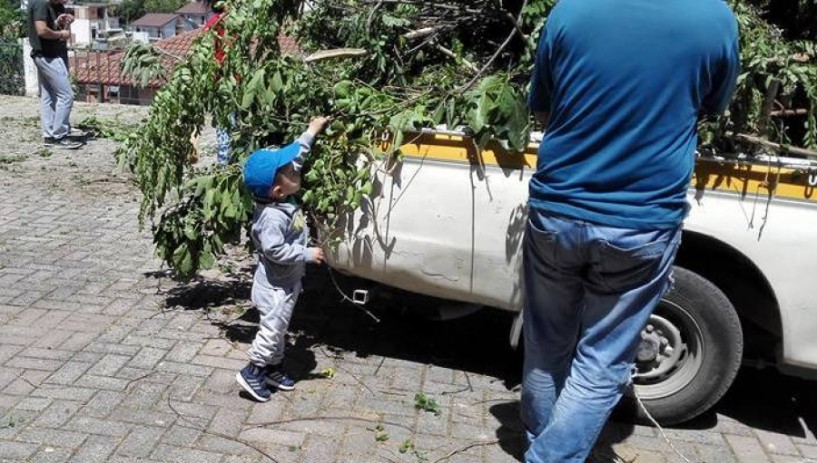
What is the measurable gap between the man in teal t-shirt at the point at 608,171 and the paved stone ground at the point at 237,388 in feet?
2.54

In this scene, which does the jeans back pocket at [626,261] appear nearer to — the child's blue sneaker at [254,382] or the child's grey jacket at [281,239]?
the child's grey jacket at [281,239]

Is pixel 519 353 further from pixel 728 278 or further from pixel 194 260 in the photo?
pixel 194 260

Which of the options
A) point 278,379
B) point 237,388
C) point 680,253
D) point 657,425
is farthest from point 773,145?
Answer: point 237,388

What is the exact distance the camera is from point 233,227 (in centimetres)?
488

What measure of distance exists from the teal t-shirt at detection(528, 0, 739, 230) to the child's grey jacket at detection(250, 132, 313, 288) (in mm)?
1404

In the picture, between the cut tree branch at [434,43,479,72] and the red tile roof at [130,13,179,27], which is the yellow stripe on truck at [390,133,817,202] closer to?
the cut tree branch at [434,43,479,72]

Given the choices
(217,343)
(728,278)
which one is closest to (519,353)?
(728,278)

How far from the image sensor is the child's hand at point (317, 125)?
4.34 metres

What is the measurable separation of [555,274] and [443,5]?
2.05 meters

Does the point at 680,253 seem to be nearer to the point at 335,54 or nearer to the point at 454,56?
the point at 454,56

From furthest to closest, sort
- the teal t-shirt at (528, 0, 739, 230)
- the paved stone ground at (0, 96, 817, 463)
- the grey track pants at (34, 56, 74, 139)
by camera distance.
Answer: the grey track pants at (34, 56, 74, 139)
the paved stone ground at (0, 96, 817, 463)
the teal t-shirt at (528, 0, 739, 230)

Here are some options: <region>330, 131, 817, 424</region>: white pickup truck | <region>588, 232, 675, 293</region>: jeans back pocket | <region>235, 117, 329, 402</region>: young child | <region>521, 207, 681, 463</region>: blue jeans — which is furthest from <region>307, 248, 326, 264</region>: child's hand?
<region>588, 232, 675, 293</region>: jeans back pocket

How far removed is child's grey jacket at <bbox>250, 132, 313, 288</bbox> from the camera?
13.7 ft

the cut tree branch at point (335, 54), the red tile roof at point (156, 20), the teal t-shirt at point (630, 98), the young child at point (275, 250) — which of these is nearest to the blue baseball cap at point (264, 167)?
the young child at point (275, 250)
